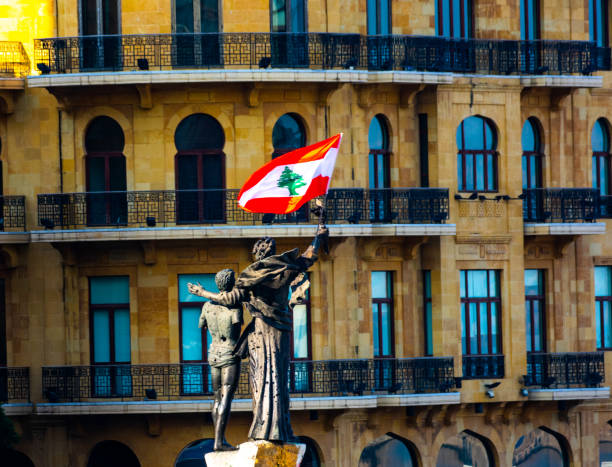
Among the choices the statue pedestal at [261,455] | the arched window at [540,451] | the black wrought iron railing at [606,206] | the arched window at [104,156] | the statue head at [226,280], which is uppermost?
the arched window at [104,156]

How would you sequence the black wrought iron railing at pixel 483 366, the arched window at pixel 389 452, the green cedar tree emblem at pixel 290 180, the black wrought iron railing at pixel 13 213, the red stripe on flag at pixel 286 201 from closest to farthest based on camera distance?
the red stripe on flag at pixel 286 201 < the green cedar tree emblem at pixel 290 180 < the black wrought iron railing at pixel 13 213 < the arched window at pixel 389 452 < the black wrought iron railing at pixel 483 366

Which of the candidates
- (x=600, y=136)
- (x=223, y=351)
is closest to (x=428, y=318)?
(x=600, y=136)

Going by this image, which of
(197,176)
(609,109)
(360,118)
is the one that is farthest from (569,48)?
(197,176)

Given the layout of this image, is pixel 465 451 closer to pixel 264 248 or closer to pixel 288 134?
pixel 288 134

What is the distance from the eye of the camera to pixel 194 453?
133 ft

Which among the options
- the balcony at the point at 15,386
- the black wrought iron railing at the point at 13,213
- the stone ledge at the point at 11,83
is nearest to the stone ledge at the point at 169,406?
the balcony at the point at 15,386

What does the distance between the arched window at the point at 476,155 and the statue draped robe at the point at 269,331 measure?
67.3 ft

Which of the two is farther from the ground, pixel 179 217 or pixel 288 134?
pixel 288 134

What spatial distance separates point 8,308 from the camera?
40750mm

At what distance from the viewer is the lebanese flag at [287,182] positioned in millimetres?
24844

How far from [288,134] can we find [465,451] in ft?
30.1

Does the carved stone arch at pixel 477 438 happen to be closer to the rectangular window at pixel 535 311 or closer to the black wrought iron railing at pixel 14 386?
the rectangular window at pixel 535 311

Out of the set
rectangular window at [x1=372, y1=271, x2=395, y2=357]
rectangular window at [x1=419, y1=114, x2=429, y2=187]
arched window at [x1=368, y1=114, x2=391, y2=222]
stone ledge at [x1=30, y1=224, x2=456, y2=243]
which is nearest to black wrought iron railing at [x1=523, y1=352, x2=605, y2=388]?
rectangular window at [x1=372, y1=271, x2=395, y2=357]

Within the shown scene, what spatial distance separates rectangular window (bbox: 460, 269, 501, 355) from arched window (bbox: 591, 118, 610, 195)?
426 centimetres
